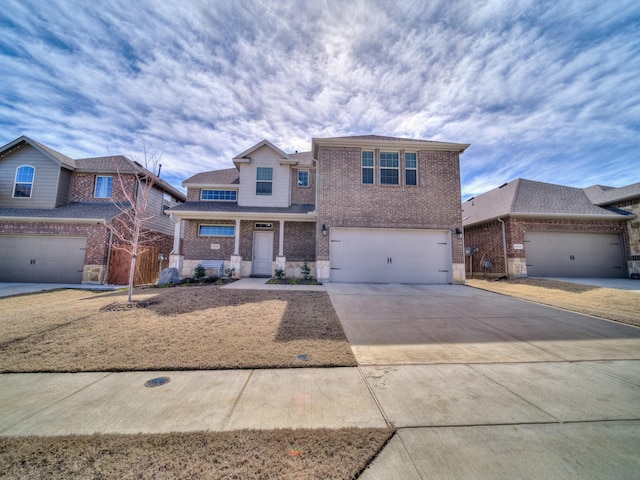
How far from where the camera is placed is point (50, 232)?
12.3 m

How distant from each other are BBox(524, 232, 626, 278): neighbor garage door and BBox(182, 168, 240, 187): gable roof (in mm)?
16878

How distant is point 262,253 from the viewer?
13.9m

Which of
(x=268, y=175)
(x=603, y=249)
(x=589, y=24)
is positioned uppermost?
(x=589, y=24)

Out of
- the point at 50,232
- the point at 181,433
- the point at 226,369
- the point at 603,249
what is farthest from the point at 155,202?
the point at 603,249

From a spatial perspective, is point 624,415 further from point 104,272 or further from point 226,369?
point 104,272

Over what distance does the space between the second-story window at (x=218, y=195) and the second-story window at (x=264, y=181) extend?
6.40ft

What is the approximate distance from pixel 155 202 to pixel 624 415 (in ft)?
64.7

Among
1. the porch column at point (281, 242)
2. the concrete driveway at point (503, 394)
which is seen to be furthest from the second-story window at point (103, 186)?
the concrete driveway at point (503, 394)

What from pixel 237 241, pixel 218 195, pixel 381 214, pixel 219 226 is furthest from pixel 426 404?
pixel 218 195

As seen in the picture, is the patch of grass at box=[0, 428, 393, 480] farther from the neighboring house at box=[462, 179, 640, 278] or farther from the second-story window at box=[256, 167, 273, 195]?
the neighboring house at box=[462, 179, 640, 278]

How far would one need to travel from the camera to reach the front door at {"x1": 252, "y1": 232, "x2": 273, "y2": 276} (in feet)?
45.4

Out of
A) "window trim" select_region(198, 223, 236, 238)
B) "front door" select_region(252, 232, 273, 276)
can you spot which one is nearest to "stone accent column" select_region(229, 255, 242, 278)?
"front door" select_region(252, 232, 273, 276)

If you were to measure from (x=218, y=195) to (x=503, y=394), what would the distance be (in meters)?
15.5

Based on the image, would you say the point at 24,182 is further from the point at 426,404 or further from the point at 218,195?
the point at 426,404
